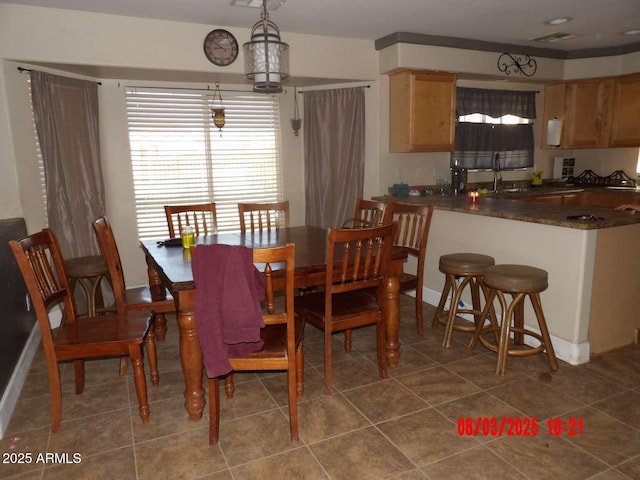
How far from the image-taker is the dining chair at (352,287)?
2406 millimetres

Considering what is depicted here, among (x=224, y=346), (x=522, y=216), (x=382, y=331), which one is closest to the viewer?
(x=224, y=346)

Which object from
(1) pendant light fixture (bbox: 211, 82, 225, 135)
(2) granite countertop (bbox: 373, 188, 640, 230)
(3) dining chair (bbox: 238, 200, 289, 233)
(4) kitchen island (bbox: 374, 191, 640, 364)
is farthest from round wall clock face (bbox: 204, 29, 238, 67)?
(4) kitchen island (bbox: 374, 191, 640, 364)

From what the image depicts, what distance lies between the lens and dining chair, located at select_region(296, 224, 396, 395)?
241 cm

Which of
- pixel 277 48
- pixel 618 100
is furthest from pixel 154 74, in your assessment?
pixel 618 100

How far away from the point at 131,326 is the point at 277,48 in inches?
63.8

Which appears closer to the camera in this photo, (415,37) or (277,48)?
(277,48)

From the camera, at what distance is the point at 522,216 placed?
10.1 feet

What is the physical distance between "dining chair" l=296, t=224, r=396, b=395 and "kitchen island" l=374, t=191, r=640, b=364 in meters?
Answer: 1.16

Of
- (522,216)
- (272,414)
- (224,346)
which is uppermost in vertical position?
(522,216)

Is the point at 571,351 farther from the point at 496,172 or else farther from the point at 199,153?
the point at 199,153

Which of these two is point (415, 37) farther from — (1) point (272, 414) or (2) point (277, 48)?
(1) point (272, 414)

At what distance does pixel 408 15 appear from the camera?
12.2 feet

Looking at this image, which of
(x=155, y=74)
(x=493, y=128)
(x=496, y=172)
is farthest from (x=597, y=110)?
(x=155, y=74)

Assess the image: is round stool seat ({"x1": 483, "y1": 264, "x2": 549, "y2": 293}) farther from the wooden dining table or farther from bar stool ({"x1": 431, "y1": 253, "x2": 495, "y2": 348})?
the wooden dining table
